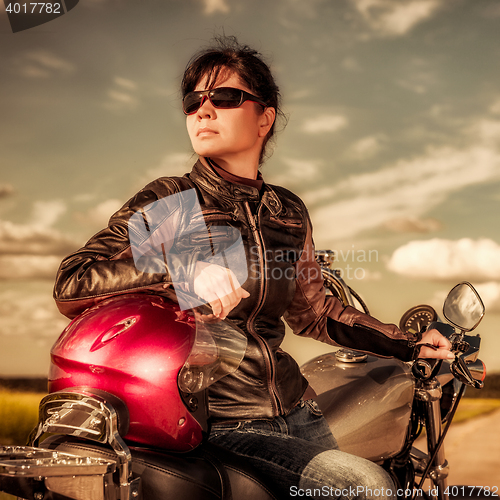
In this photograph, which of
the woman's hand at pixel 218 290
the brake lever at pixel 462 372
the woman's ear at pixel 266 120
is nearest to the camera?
the woman's hand at pixel 218 290

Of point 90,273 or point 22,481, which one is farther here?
point 90,273

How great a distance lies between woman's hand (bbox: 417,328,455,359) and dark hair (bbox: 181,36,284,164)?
0.80 m

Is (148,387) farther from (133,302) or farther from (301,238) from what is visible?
(301,238)

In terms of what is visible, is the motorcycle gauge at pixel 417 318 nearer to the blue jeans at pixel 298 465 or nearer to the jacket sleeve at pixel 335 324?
the jacket sleeve at pixel 335 324

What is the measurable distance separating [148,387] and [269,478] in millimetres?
307

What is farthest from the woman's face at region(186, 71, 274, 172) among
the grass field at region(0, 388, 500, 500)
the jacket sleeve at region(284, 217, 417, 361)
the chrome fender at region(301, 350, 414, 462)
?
the grass field at region(0, 388, 500, 500)

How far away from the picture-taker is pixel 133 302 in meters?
0.95

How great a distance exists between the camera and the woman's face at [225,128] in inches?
47.6

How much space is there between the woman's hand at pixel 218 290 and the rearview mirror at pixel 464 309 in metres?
0.80

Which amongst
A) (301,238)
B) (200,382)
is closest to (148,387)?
(200,382)

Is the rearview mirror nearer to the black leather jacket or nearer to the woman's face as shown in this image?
the black leather jacket

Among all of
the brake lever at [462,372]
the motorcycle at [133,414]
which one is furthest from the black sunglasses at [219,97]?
the brake lever at [462,372]

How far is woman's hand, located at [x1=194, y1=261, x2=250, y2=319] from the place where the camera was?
35.9 inches

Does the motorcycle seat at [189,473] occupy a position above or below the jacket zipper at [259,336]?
below
